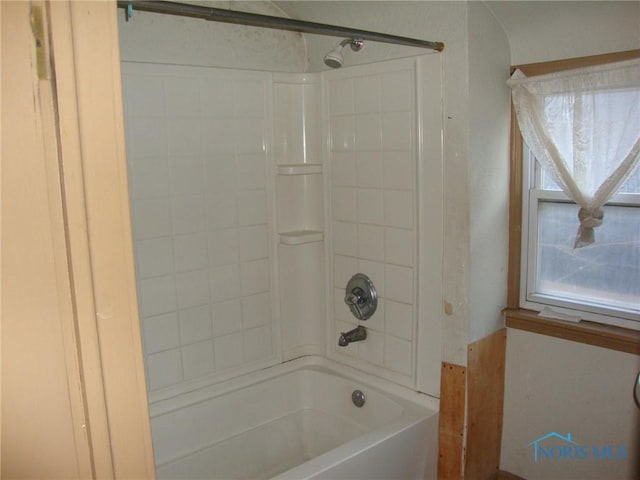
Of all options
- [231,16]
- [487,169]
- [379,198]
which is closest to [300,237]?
[379,198]

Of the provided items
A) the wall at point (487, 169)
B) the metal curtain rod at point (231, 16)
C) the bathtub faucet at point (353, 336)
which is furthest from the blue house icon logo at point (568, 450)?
the metal curtain rod at point (231, 16)

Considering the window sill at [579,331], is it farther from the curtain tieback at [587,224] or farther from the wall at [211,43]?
the wall at [211,43]

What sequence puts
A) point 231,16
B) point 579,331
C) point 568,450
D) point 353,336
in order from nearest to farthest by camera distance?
point 231,16 → point 579,331 → point 568,450 → point 353,336

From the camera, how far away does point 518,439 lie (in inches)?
92.6

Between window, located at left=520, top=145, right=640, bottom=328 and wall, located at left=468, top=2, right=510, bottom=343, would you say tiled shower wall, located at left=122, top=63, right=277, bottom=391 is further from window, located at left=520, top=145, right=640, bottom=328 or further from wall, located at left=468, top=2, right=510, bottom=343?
window, located at left=520, top=145, right=640, bottom=328

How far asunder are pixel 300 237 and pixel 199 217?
468 mm

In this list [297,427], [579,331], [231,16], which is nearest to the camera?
[231,16]

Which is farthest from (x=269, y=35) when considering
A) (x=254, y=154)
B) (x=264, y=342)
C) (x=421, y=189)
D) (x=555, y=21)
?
(x=264, y=342)

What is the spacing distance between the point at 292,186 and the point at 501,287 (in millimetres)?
1039

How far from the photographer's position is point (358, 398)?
2.41 m

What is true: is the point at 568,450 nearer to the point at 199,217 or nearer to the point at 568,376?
the point at 568,376

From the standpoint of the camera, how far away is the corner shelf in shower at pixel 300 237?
2.47 m

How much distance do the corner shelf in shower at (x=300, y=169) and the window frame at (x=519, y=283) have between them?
0.85 metres

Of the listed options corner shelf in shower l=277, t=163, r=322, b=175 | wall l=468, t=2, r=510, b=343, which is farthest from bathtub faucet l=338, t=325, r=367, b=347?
corner shelf in shower l=277, t=163, r=322, b=175
